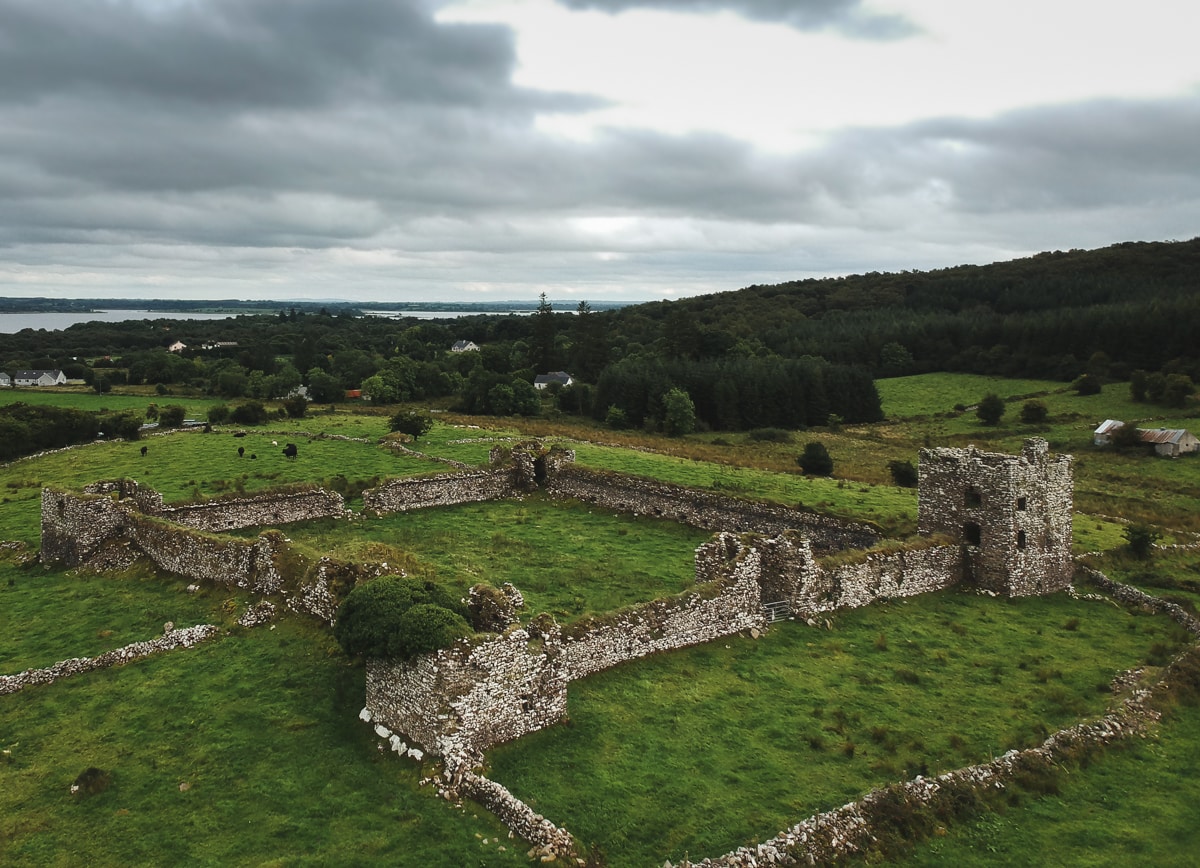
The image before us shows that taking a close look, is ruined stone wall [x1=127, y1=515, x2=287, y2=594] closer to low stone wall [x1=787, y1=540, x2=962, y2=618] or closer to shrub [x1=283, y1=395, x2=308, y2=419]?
low stone wall [x1=787, y1=540, x2=962, y2=618]

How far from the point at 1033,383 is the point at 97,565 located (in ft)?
335

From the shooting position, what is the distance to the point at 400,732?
1436cm

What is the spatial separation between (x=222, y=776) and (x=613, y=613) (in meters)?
8.25

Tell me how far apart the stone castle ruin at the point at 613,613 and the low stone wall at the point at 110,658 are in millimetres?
2259

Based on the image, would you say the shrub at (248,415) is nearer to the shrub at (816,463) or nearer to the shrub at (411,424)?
the shrub at (411,424)

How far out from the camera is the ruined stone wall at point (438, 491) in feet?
111

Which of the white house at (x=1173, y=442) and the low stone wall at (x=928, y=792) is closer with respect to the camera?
the low stone wall at (x=928, y=792)

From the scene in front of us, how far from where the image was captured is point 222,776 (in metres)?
13.5

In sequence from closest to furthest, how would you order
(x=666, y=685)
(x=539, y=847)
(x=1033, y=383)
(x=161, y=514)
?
(x=539, y=847)
(x=666, y=685)
(x=161, y=514)
(x=1033, y=383)

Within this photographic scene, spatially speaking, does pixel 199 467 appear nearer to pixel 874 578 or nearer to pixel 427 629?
pixel 427 629

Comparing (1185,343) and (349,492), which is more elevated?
(1185,343)

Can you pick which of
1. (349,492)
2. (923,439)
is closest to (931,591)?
(349,492)

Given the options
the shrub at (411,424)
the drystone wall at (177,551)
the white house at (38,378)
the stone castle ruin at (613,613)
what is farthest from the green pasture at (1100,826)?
the white house at (38,378)

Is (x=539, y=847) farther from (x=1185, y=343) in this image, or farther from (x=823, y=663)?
(x=1185, y=343)
